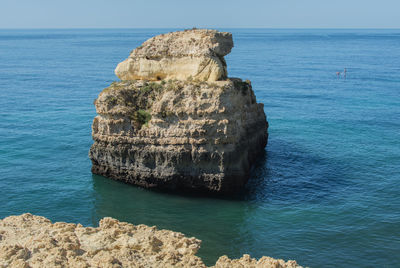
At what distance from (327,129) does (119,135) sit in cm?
2450

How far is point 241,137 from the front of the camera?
31031 mm

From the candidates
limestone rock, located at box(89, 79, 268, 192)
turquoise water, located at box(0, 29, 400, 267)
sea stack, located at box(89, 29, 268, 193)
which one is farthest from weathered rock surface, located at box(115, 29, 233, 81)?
turquoise water, located at box(0, 29, 400, 267)

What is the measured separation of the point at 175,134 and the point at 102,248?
42.5 ft

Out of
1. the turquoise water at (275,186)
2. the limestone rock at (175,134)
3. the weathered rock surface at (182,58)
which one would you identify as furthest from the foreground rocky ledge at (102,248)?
the weathered rock surface at (182,58)

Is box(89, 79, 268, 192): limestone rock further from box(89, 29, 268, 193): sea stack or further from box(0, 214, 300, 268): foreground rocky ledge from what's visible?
box(0, 214, 300, 268): foreground rocky ledge

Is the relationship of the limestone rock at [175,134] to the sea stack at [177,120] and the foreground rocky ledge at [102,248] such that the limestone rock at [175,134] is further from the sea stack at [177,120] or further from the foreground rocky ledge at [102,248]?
the foreground rocky ledge at [102,248]

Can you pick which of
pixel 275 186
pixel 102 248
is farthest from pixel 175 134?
pixel 102 248

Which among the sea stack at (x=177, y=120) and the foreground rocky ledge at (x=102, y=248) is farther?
the sea stack at (x=177, y=120)

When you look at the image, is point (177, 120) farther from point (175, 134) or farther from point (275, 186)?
point (275, 186)

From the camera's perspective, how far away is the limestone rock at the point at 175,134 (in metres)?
28.8

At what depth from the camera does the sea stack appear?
28.9 meters

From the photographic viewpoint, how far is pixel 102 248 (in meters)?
17.4

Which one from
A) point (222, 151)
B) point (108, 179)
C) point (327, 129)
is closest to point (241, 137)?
point (222, 151)

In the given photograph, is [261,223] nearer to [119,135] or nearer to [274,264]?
[274,264]
